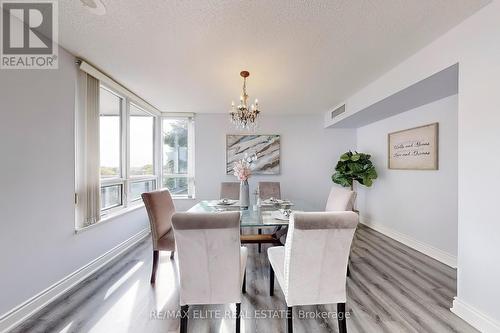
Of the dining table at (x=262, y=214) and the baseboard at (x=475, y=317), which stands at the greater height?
the dining table at (x=262, y=214)

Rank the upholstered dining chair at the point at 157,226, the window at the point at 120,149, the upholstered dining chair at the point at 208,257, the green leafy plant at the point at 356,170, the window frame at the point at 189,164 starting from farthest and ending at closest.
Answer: the window frame at the point at 189,164 < the green leafy plant at the point at 356,170 < the window at the point at 120,149 < the upholstered dining chair at the point at 157,226 < the upholstered dining chair at the point at 208,257

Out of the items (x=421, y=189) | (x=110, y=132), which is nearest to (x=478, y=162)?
(x=421, y=189)

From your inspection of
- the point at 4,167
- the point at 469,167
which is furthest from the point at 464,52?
the point at 4,167

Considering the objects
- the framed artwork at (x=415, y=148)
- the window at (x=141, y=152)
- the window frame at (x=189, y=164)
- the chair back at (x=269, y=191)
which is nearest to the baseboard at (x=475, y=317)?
the framed artwork at (x=415, y=148)

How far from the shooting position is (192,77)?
2.80 meters

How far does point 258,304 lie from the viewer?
191 centimetres

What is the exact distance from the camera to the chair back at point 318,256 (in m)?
1.33

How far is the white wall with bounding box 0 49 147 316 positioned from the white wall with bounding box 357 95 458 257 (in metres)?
4.59

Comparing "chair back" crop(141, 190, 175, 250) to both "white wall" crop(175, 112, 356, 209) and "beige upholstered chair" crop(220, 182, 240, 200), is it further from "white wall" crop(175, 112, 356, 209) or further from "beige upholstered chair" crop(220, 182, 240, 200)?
"white wall" crop(175, 112, 356, 209)

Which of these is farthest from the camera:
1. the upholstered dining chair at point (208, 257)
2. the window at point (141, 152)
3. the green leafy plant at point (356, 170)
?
the green leafy plant at point (356, 170)

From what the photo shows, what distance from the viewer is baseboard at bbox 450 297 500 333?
1.53 m

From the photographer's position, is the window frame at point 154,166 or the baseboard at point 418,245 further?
the window frame at point 154,166

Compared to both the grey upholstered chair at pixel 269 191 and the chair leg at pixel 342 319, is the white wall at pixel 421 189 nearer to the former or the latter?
the grey upholstered chair at pixel 269 191

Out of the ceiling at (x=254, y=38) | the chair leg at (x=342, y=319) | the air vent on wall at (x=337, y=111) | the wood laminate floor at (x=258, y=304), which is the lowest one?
the wood laminate floor at (x=258, y=304)
